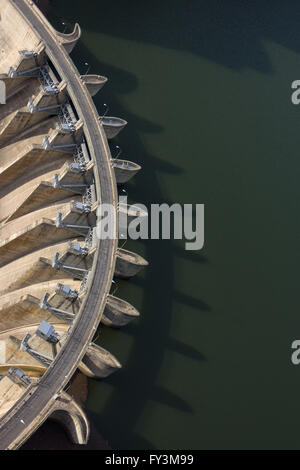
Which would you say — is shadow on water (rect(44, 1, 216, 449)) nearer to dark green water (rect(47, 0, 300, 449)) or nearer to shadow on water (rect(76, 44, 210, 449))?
shadow on water (rect(76, 44, 210, 449))

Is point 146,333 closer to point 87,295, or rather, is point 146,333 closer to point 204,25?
point 87,295

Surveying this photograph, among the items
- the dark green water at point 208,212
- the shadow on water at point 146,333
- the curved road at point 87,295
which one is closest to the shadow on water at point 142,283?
the shadow on water at point 146,333

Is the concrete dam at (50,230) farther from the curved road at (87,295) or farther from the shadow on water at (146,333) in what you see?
the shadow on water at (146,333)

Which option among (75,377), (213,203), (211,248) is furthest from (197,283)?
(75,377)

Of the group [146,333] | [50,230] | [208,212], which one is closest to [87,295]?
[146,333]

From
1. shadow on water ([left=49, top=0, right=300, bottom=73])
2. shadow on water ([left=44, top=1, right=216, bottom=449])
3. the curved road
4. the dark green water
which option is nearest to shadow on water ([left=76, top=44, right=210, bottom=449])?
shadow on water ([left=44, top=1, right=216, bottom=449])

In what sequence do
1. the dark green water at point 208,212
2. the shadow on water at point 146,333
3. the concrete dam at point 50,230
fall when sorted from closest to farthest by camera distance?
the concrete dam at point 50,230
the shadow on water at point 146,333
the dark green water at point 208,212
